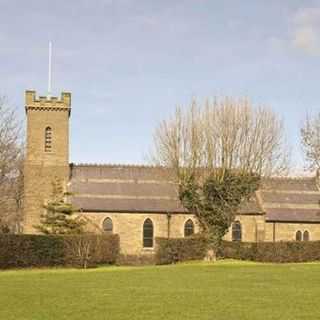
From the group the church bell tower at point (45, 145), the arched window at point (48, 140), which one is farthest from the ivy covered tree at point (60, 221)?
the arched window at point (48, 140)

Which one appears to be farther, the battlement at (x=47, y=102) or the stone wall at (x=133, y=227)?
the battlement at (x=47, y=102)

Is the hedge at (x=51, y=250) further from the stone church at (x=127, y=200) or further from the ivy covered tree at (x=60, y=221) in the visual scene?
the stone church at (x=127, y=200)

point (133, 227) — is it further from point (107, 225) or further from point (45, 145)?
point (45, 145)

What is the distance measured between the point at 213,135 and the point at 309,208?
18.4 m

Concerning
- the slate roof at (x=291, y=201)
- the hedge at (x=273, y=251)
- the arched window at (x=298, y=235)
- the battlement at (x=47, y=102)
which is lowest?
the hedge at (x=273, y=251)

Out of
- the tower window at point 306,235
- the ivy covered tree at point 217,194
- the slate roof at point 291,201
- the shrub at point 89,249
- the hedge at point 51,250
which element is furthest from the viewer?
the slate roof at point 291,201

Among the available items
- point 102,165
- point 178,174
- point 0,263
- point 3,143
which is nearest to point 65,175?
point 102,165

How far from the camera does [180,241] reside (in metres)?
42.9

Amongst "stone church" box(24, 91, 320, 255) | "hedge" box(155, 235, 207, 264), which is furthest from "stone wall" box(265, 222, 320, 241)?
"hedge" box(155, 235, 207, 264)

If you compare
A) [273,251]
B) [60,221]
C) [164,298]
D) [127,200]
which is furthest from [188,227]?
[164,298]

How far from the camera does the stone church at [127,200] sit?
52562mm

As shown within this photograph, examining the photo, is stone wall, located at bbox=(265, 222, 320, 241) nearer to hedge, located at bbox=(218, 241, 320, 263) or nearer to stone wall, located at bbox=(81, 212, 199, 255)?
stone wall, located at bbox=(81, 212, 199, 255)

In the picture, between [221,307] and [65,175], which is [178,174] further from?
[221,307]

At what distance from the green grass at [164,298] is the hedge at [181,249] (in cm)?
1448
